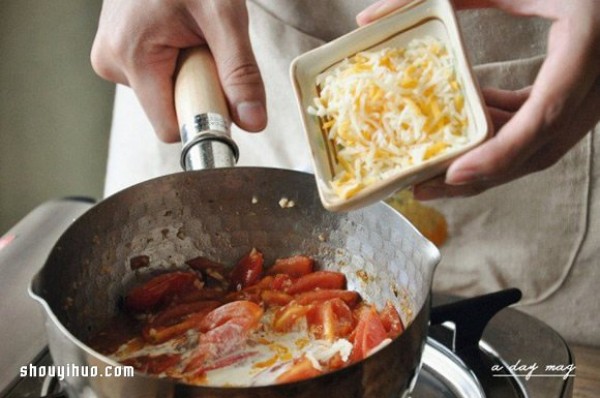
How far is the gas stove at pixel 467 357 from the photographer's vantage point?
78cm

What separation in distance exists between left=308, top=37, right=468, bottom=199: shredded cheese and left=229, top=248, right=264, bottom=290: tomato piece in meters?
0.20

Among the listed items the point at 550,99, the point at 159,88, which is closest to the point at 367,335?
the point at 550,99

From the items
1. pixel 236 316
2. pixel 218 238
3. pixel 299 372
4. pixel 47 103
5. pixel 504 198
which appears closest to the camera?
pixel 299 372

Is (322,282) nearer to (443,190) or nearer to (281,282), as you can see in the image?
(281,282)

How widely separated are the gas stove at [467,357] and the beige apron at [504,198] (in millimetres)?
241

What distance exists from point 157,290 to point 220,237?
0.09m

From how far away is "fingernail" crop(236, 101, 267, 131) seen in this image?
86 cm

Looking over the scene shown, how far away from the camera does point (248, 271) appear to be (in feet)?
2.84

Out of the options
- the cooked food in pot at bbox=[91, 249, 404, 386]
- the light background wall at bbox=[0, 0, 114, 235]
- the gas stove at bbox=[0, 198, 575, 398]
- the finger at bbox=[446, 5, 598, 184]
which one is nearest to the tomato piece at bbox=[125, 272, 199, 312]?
the cooked food in pot at bbox=[91, 249, 404, 386]

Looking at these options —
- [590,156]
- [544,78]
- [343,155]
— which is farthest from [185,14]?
[590,156]

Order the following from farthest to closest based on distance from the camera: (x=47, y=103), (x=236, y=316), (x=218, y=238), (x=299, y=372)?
(x=47, y=103)
(x=218, y=238)
(x=236, y=316)
(x=299, y=372)

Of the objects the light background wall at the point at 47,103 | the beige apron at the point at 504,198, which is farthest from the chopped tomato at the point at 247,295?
the light background wall at the point at 47,103

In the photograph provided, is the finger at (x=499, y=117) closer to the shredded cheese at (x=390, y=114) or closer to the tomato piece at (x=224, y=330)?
the shredded cheese at (x=390, y=114)

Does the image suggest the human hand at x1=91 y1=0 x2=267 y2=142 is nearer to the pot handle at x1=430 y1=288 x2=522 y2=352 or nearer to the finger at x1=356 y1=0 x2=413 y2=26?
the finger at x1=356 y1=0 x2=413 y2=26
